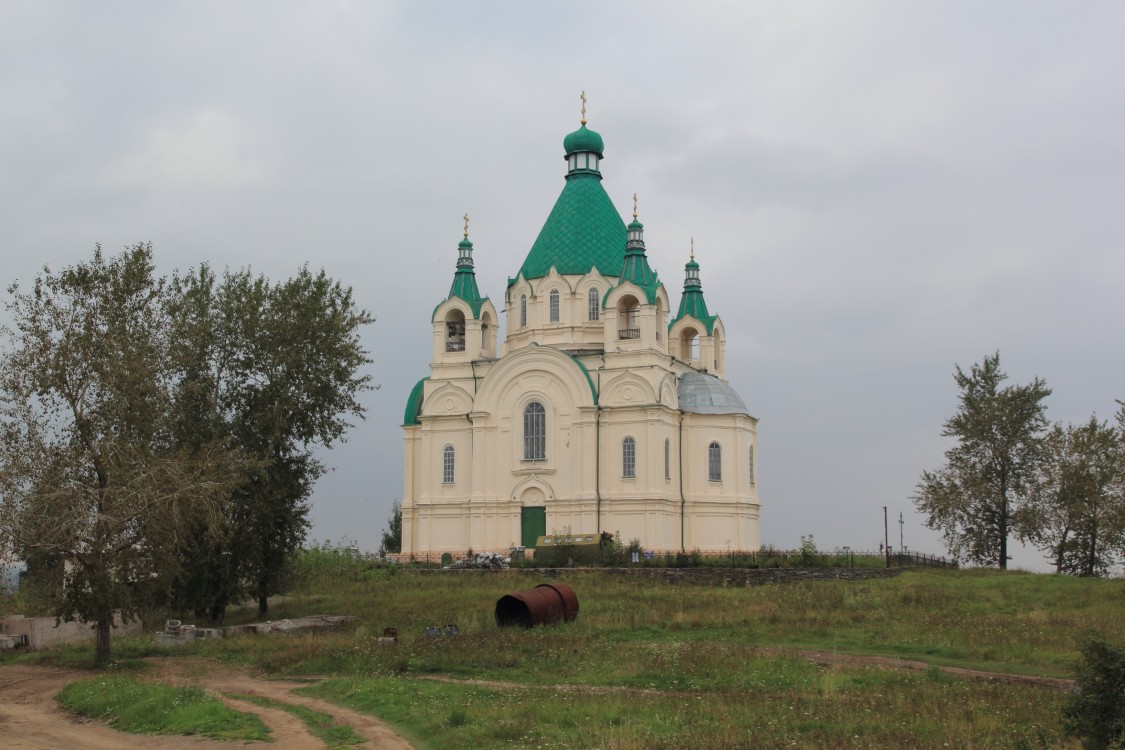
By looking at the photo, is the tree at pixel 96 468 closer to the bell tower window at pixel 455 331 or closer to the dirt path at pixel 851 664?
the dirt path at pixel 851 664

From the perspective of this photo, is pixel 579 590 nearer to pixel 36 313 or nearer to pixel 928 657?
pixel 928 657

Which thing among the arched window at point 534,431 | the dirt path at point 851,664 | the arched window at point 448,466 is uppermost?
the arched window at point 534,431

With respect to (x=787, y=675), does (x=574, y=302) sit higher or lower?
higher

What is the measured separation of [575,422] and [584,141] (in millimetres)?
12384

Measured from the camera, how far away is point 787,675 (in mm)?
17578

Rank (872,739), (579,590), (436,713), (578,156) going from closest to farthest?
(872,739), (436,713), (579,590), (578,156)

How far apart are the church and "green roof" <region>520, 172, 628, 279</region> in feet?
0.21

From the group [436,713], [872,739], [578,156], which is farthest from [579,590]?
[578,156]

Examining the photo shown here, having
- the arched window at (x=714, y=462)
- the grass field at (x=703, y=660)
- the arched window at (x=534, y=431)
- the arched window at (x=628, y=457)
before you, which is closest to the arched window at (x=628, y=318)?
the arched window at (x=628, y=457)

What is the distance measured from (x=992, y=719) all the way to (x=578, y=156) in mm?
36869

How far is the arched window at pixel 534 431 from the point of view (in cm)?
4319

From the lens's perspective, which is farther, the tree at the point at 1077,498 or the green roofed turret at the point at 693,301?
the green roofed turret at the point at 693,301

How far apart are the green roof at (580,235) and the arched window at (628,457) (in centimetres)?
700

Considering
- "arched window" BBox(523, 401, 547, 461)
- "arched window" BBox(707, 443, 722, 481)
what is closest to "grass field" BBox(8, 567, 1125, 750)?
"arched window" BBox(523, 401, 547, 461)
